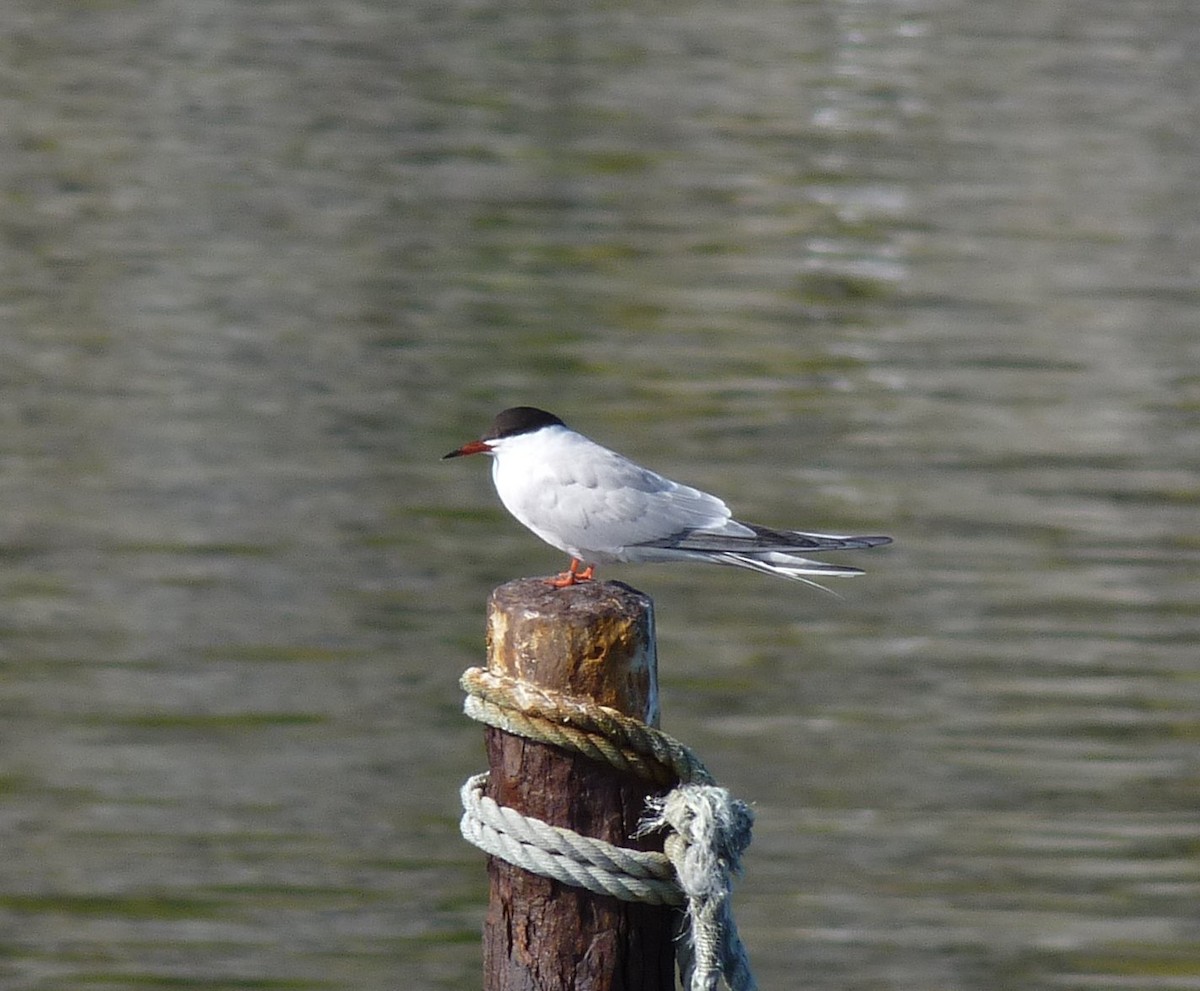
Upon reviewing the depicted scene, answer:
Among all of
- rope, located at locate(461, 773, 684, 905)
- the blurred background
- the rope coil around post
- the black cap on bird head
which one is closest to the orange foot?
the rope coil around post

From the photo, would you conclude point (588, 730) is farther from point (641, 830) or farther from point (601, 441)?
point (601, 441)

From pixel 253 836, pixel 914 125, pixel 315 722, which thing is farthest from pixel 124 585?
pixel 914 125

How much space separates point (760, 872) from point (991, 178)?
12561mm

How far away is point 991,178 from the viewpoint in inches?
738

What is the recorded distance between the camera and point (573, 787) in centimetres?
375

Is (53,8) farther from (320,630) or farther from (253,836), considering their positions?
(253,836)

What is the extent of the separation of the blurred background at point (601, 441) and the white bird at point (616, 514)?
2.72 meters

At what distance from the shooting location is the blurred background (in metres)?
7.12

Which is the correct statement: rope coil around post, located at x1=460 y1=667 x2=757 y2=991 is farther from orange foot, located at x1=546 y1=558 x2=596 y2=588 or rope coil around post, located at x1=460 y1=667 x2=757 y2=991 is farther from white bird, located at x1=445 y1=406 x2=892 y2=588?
white bird, located at x1=445 y1=406 x2=892 y2=588

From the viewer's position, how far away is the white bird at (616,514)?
430cm

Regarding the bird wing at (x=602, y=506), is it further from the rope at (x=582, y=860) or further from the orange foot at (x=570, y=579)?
the rope at (x=582, y=860)

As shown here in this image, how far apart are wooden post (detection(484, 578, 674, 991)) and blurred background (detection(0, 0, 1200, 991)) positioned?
2.92 meters

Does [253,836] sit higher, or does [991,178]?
[991,178]

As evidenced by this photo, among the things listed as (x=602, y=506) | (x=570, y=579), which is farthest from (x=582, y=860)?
(x=602, y=506)
